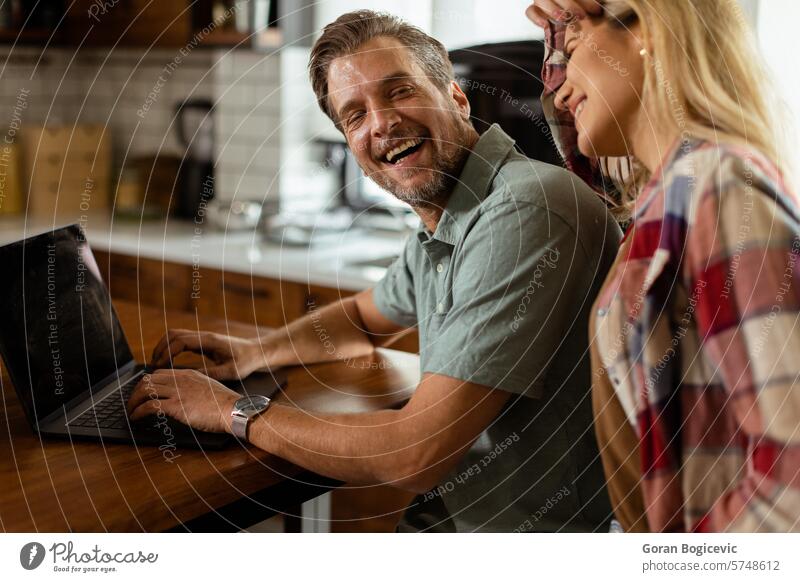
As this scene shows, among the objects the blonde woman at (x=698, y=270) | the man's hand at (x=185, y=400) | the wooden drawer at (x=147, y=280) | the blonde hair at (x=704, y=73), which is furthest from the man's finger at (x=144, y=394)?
the wooden drawer at (x=147, y=280)

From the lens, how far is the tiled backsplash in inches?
81.5

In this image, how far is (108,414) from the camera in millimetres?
872

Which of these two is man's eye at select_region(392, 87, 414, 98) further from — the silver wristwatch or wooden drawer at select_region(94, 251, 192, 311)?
wooden drawer at select_region(94, 251, 192, 311)

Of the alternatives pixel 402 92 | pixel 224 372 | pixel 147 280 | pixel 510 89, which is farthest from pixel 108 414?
pixel 147 280

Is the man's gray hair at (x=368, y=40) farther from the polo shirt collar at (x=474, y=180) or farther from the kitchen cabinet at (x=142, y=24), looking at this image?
the kitchen cabinet at (x=142, y=24)

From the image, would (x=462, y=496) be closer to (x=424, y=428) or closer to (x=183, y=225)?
(x=424, y=428)

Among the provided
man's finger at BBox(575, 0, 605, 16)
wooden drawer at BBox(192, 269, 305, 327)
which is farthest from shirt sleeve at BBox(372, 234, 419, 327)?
wooden drawer at BBox(192, 269, 305, 327)

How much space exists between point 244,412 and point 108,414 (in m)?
0.14

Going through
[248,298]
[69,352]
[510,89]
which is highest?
[510,89]

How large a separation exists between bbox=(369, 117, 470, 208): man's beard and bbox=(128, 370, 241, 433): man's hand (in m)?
0.28

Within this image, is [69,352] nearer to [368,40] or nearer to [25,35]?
[368,40]

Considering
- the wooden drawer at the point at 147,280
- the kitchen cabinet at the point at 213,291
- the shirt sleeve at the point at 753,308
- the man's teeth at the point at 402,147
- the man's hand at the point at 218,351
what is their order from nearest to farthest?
the shirt sleeve at the point at 753,308, the man's teeth at the point at 402,147, the man's hand at the point at 218,351, the kitchen cabinet at the point at 213,291, the wooden drawer at the point at 147,280

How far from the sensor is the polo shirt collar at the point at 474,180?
Result: 902 mm
